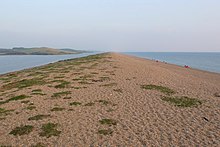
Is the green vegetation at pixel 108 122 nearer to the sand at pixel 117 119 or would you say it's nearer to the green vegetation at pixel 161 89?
the sand at pixel 117 119

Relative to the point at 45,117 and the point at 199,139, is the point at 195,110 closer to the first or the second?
the point at 199,139

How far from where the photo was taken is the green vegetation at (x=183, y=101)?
13668 mm

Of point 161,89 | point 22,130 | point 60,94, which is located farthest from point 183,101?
point 22,130

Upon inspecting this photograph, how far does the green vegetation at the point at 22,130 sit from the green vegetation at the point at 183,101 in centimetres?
811

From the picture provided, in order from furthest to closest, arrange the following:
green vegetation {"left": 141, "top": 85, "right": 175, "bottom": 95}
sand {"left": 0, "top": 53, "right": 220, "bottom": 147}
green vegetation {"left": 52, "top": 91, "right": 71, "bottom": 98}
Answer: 1. green vegetation {"left": 141, "top": 85, "right": 175, "bottom": 95}
2. green vegetation {"left": 52, "top": 91, "right": 71, "bottom": 98}
3. sand {"left": 0, "top": 53, "right": 220, "bottom": 147}

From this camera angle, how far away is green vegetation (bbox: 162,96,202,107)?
13.7 meters

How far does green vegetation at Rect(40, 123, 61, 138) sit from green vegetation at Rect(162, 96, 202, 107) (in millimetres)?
7214

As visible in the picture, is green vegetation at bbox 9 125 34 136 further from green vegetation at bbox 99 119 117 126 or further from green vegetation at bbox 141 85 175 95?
green vegetation at bbox 141 85 175 95

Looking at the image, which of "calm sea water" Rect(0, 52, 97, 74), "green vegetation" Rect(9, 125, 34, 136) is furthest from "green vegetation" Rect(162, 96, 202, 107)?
"calm sea water" Rect(0, 52, 97, 74)

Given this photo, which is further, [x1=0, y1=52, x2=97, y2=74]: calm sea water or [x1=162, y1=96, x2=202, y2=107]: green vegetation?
[x1=0, y1=52, x2=97, y2=74]: calm sea water

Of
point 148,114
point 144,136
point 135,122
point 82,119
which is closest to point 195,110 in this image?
point 148,114

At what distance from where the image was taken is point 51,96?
15391 mm

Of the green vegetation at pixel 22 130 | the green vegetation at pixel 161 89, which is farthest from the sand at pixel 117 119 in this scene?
the green vegetation at pixel 161 89

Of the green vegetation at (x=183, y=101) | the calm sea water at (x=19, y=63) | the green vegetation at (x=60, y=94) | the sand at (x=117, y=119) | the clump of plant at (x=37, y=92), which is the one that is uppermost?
the green vegetation at (x=60, y=94)
